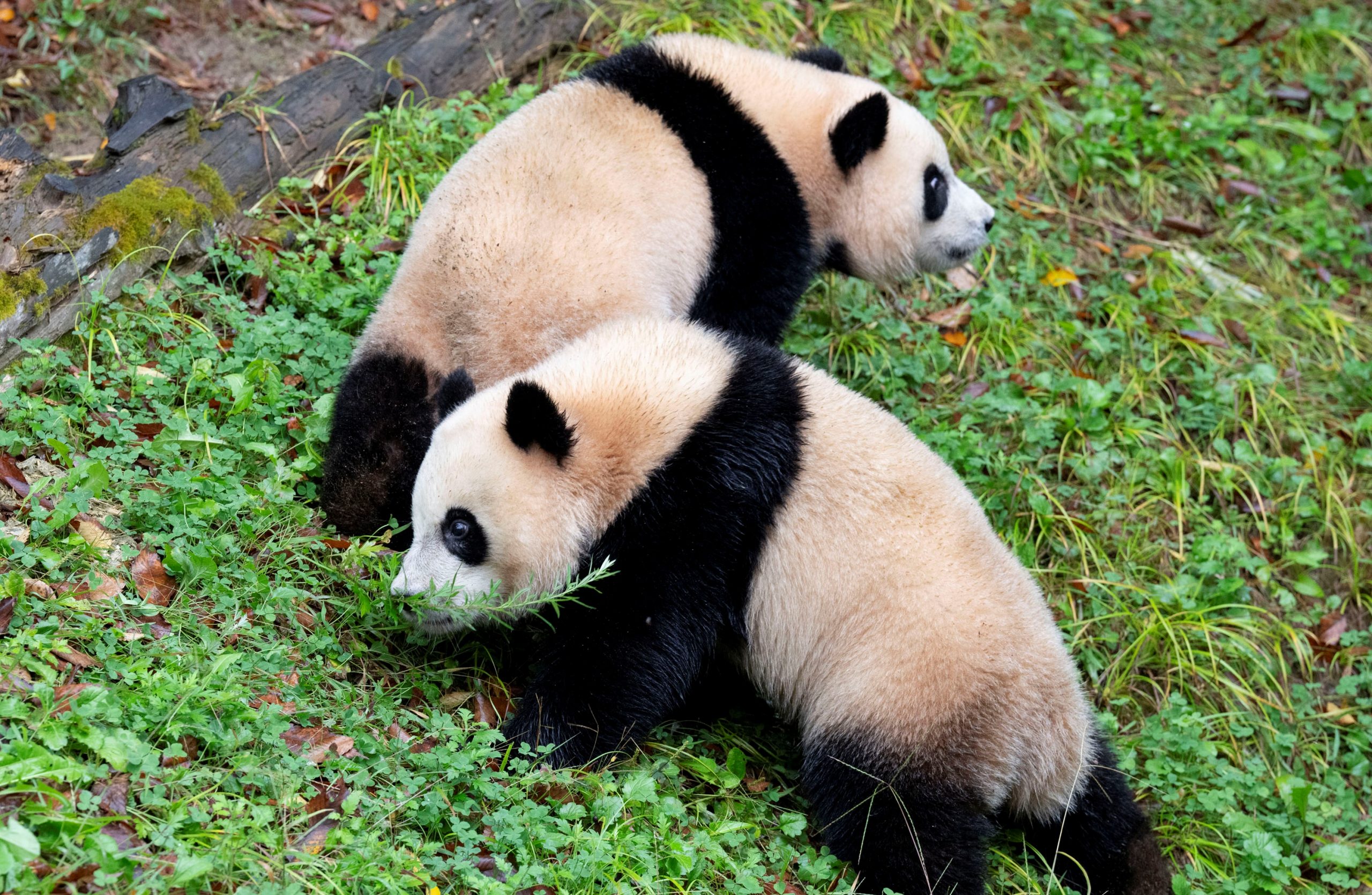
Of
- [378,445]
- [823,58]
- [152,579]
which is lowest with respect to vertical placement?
[152,579]

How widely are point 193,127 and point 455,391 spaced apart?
2.48 metres

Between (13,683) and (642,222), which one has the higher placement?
(642,222)

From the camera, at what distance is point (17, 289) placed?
4.55 meters

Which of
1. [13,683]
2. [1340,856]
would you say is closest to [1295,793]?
[1340,856]

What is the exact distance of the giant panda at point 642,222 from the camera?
4.59 metres

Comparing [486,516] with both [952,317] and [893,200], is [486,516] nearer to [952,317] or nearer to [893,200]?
[893,200]

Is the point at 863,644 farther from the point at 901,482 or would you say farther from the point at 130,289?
the point at 130,289

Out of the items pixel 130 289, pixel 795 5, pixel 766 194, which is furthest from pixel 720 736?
pixel 795 5

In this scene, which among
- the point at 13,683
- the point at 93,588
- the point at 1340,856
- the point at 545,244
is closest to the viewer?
the point at 13,683

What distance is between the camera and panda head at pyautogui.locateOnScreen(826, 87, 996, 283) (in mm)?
5590

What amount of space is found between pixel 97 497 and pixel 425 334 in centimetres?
138

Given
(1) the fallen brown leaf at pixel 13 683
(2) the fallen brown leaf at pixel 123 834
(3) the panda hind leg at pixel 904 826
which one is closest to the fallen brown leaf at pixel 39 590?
(1) the fallen brown leaf at pixel 13 683

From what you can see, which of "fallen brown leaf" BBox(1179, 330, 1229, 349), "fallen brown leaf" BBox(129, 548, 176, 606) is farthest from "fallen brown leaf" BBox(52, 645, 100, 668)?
"fallen brown leaf" BBox(1179, 330, 1229, 349)

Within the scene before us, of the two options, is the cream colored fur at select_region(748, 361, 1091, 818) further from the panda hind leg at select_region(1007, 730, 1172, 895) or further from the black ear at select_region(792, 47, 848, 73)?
the black ear at select_region(792, 47, 848, 73)
